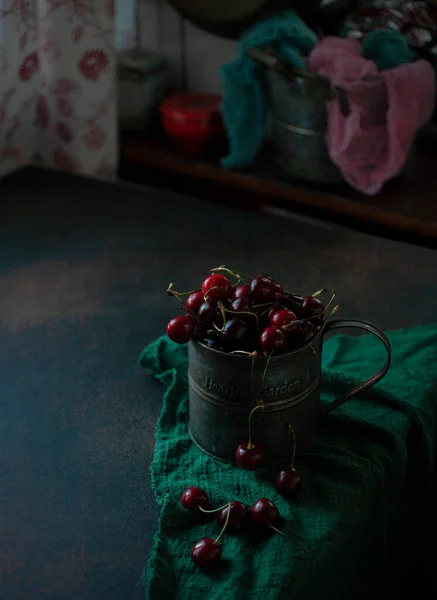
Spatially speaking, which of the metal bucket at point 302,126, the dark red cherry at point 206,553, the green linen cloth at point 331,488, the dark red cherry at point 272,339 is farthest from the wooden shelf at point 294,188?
the dark red cherry at point 206,553

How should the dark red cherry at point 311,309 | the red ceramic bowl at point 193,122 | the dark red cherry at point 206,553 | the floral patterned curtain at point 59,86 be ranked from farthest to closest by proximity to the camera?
1. the red ceramic bowl at point 193,122
2. the floral patterned curtain at point 59,86
3. the dark red cherry at point 311,309
4. the dark red cherry at point 206,553

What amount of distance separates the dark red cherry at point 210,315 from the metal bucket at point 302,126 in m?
0.95

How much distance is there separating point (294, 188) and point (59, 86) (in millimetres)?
640

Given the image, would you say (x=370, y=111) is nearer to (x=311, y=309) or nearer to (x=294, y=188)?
(x=294, y=188)

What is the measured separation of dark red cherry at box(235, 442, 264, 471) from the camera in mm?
992

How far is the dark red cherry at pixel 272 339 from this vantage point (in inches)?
37.7

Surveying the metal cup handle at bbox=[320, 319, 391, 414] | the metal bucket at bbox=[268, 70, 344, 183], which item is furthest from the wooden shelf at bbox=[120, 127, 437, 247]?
the metal cup handle at bbox=[320, 319, 391, 414]

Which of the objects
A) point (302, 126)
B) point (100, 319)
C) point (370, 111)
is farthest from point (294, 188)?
point (100, 319)

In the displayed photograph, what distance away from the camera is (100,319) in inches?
54.4

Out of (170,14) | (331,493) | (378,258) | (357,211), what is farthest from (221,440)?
(170,14)

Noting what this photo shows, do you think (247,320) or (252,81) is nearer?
(247,320)

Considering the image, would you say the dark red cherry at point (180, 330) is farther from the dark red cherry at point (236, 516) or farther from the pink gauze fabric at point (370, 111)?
the pink gauze fabric at point (370, 111)

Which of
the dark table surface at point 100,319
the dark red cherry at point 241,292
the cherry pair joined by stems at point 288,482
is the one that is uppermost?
the dark red cherry at point 241,292

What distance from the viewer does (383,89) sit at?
180 cm
